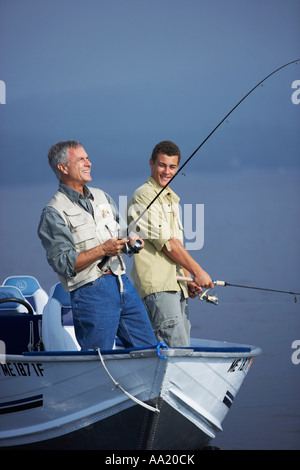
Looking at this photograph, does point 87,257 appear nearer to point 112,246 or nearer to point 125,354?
point 112,246

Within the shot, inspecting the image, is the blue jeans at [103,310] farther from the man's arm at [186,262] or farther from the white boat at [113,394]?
the man's arm at [186,262]

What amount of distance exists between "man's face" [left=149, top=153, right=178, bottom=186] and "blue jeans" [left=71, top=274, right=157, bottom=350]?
2.35ft

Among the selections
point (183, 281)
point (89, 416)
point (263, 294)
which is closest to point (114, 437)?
point (89, 416)

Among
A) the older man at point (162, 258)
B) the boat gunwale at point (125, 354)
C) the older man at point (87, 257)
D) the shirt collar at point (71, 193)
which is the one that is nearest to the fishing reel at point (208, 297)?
the older man at point (162, 258)

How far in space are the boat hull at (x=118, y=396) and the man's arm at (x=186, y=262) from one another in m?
0.40

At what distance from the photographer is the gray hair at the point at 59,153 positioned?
15.4 ft

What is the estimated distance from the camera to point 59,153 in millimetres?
4699

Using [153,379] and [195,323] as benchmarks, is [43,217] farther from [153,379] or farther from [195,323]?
[195,323]

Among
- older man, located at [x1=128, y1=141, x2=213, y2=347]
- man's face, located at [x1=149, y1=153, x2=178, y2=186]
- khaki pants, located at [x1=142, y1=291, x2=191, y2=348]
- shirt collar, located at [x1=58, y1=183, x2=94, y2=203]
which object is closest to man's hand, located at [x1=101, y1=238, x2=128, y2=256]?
shirt collar, located at [x1=58, y1=183, x2=94, y2=203]

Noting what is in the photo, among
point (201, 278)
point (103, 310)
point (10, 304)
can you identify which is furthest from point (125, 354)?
point (10, 304)

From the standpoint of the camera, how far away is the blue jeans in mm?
4559

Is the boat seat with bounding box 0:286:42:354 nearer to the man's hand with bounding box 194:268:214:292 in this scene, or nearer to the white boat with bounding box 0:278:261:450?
the white boat with bounding box 0:278:261:450

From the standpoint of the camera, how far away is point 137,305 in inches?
186
